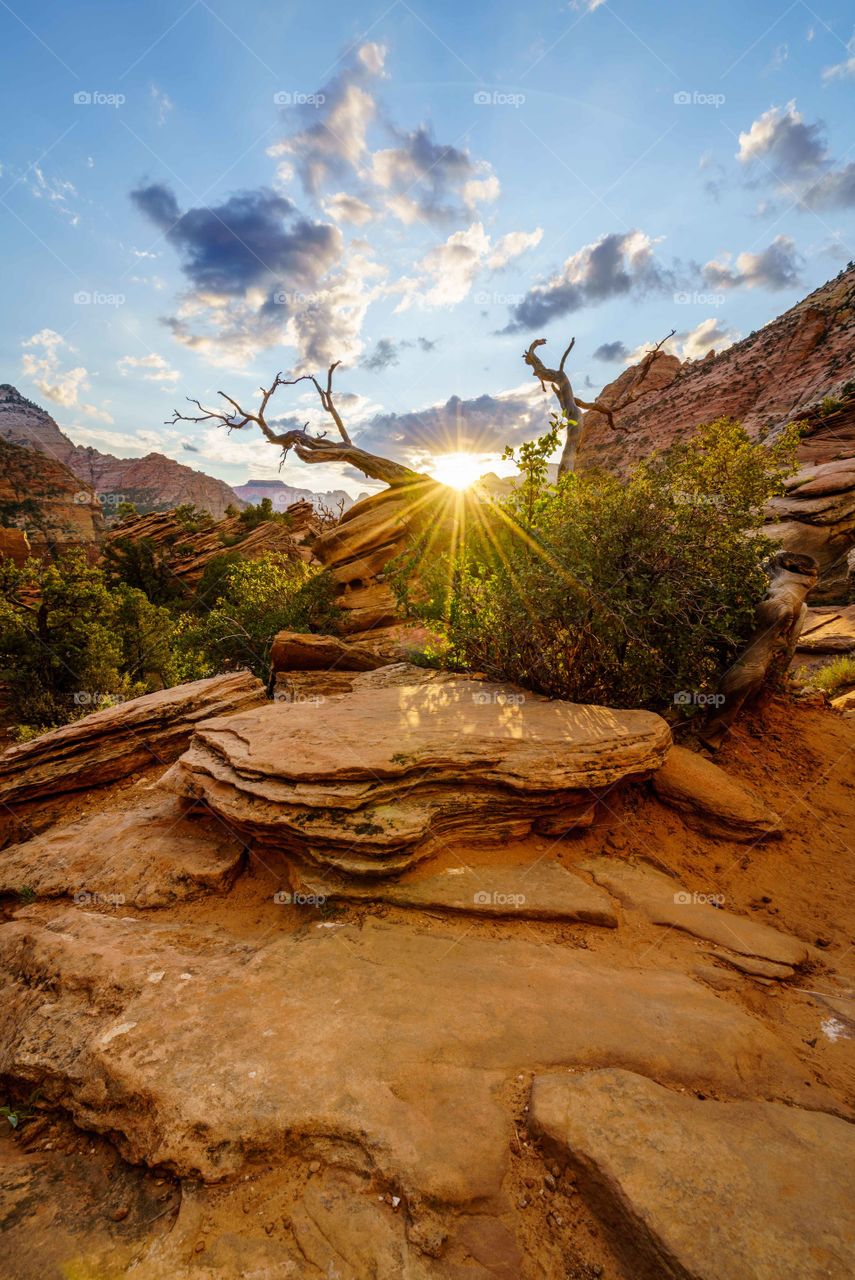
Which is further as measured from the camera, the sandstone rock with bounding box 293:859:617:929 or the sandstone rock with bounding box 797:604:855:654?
the sandstone rock with bounding box 797:604:855:654

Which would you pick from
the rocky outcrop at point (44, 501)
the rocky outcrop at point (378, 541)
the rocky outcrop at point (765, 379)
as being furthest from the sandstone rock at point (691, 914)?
the rocky outcrop at point (44, 501)

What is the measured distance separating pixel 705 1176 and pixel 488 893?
82.0 inches

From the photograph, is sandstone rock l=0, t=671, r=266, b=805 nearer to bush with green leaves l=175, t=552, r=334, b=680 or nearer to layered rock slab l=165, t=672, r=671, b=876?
layered rock slab l=165, t=672, r=671, b=876

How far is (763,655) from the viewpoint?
6.81 metres

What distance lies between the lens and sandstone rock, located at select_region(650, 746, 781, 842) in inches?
204

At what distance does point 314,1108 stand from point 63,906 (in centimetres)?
342

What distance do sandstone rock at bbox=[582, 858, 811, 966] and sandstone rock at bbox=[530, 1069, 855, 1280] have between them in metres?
1.45

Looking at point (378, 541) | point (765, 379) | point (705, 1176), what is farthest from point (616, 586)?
point (765, 379)

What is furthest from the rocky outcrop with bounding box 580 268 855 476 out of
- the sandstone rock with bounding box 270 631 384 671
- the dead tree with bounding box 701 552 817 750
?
the sandstone rock with bounding box 270 631 384 671

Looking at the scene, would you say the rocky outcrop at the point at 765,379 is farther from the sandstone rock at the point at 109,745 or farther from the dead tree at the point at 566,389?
the sandstone rock at the point at 109,745

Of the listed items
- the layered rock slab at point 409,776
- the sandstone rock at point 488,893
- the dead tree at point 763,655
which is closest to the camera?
the sandstone rock at point 488,893

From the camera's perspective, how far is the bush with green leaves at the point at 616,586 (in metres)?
6.22

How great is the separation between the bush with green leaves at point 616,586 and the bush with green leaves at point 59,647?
1074cm

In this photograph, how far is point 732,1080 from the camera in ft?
8.91
